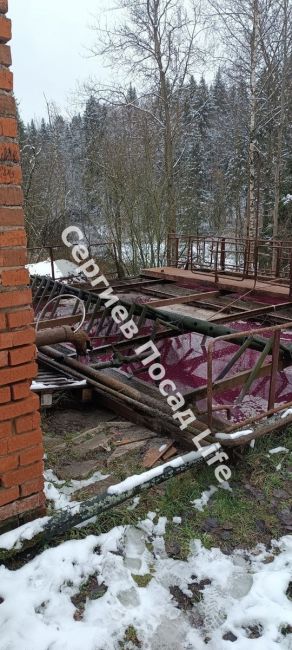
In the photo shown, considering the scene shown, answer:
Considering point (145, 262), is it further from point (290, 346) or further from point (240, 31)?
point (290, 346)

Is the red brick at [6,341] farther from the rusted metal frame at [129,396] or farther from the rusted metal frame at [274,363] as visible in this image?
the rusted metal frame at [274,363]

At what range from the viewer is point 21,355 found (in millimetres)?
2271

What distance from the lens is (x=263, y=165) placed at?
71.4 ft

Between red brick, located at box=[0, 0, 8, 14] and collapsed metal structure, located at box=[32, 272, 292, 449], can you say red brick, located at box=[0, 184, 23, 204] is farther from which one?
collapsed metal structure, located at box=[32, 272, 292, 449]

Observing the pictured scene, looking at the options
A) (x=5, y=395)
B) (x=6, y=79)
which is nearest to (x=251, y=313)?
(x=5, y=395)

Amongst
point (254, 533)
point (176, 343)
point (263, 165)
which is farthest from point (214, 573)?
point (263, 165)

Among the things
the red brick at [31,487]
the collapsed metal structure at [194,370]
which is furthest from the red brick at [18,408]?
the collapsed metal structure at [194,370]

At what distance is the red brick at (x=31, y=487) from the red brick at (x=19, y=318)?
0.88 m

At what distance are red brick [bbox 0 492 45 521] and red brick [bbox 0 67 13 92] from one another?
206 cm

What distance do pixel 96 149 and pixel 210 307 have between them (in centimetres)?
1251

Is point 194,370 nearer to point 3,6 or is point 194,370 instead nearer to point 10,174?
point 10,174

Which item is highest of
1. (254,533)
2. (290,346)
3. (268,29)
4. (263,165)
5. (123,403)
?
(268,29)

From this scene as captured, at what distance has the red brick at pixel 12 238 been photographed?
Answer: 6.88ft

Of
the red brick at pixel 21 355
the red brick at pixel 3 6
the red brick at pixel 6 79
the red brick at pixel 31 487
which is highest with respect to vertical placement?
the red brick at pixel 3 6
